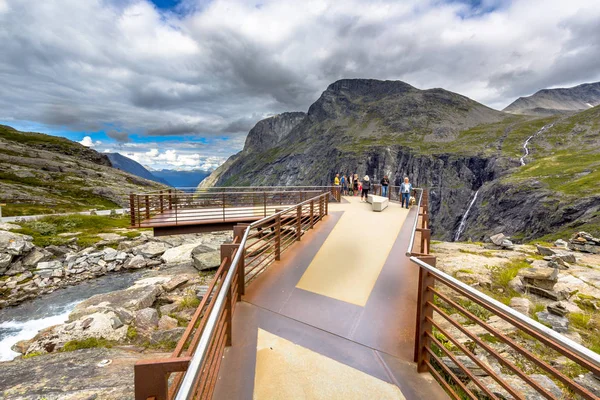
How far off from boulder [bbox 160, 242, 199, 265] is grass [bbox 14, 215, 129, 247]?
536 cm

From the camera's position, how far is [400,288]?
6.03 meters

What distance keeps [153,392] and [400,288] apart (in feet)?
17.3

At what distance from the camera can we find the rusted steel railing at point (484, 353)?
189 cm

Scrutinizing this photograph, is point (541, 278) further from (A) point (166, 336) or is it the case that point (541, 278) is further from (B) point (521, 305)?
(A) point (166, 336)

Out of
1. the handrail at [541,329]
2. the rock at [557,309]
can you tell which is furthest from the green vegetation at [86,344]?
the rock at [557,309]

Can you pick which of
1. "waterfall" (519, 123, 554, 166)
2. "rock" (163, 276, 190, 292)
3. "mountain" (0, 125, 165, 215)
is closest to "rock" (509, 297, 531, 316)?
"rock" (163, 276, 190, 292)

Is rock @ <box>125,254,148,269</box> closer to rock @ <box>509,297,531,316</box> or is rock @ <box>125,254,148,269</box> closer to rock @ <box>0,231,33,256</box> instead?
rock @ <box>0,231,33,256</box>

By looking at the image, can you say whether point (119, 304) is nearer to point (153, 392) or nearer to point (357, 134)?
point (153, 392)

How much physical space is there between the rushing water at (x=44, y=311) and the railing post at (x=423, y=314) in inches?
392

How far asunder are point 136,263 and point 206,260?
4.99 metres

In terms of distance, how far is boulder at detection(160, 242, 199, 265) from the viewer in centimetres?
1413

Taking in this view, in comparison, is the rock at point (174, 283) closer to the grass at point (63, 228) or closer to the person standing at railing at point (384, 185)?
the grass at point (63, 228)

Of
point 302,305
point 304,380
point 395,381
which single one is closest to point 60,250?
point 302,305

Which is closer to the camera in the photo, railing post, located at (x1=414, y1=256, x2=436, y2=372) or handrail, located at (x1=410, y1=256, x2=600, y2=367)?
handrail, located at (x1=410, y1=256, x2=600, y2=367)
